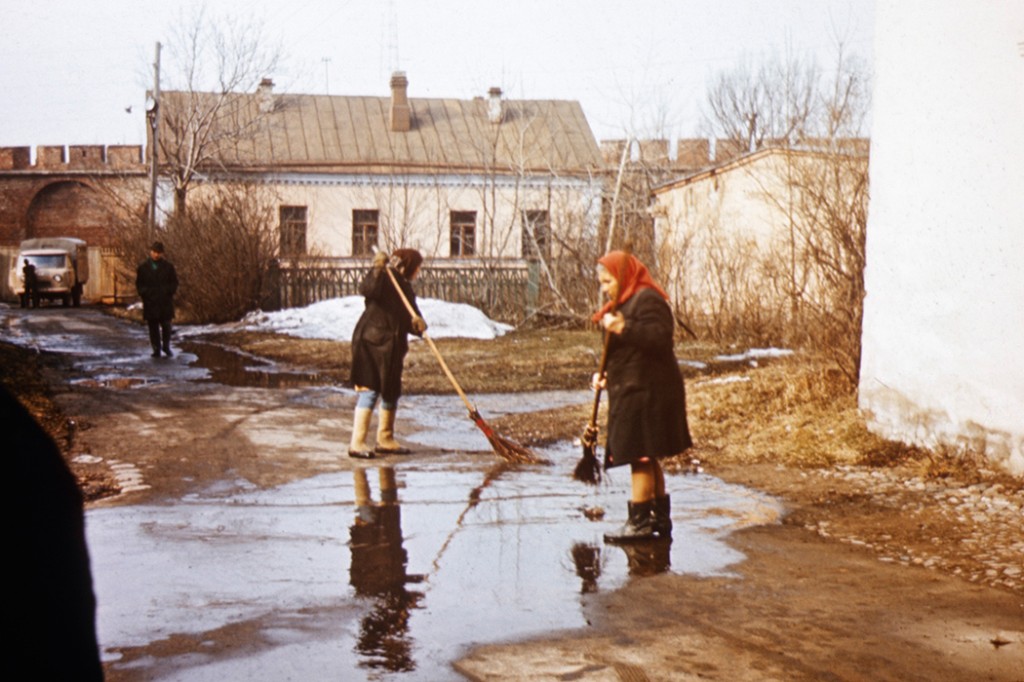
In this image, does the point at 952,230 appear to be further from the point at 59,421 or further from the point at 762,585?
the point at 59,421

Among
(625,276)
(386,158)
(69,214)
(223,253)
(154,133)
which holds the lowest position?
(625,276)

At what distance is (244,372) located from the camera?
16750mm

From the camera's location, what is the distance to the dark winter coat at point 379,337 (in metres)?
9.89

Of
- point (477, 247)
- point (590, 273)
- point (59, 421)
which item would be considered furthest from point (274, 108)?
point (59, 421)

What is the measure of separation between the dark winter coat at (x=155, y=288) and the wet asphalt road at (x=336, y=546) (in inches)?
260

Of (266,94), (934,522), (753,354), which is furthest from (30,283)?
(934,522)

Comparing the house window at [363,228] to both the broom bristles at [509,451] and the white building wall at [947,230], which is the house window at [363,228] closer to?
the broom bristles at [509,451]

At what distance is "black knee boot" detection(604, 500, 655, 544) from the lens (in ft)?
23.0

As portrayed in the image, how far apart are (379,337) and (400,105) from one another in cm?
3513

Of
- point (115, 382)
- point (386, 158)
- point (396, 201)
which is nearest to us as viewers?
point (115, 382)

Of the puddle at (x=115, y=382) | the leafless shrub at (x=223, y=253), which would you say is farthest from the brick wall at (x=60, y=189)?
the puddle at (x=115, y=382)

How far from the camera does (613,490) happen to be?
29.1 ft

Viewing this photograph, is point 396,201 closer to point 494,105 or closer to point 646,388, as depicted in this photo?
point 494,105

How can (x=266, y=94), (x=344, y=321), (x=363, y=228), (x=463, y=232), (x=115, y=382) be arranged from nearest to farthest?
(x=115, y=382) → (x=344, y=321) → (x=363, y=228) → (x=463, y=232) → (x=266, y=94)
